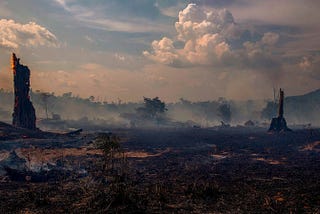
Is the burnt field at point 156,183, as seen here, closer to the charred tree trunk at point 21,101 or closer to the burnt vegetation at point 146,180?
the burnt vegetation at point 146,180

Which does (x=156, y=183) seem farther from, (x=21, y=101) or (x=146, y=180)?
(x=21, y=101)

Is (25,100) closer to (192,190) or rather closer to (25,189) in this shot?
(25,189)

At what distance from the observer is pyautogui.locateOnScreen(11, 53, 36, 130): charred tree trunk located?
5766cm

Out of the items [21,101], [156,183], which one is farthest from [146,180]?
[21,101]

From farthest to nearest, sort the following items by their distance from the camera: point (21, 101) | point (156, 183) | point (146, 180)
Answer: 1. point (21, 101)
2. point (146, 180)
3. point (156, 183)

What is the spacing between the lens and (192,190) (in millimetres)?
18453

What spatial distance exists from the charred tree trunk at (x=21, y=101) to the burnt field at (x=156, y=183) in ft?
55.3

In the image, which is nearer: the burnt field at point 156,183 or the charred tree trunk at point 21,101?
the burnt field at point 156,183

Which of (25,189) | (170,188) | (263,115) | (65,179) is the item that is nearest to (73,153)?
(65,179)

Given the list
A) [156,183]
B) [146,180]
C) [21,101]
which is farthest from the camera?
[21,101]

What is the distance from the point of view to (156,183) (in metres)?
22.1

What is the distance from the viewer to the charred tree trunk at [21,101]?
57.7 meters

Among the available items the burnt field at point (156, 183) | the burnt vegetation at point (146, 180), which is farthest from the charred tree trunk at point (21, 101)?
the burnt field at point (156, 183)

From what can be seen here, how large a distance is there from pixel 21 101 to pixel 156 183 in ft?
146
